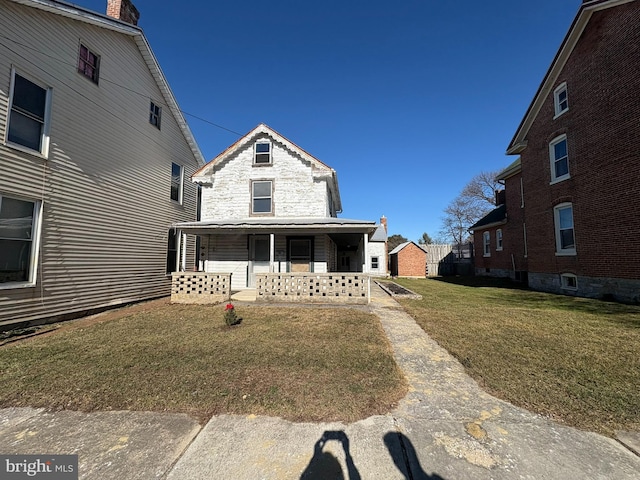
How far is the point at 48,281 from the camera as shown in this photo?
294 inches

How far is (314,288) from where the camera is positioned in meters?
9.99

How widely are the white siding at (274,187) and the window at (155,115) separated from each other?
3.00 meters

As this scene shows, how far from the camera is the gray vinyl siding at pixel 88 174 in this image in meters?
7.00

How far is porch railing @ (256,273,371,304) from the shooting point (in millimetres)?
9844

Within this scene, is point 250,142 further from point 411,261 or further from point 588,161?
point 411,261

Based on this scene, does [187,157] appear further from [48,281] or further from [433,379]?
[433,379]

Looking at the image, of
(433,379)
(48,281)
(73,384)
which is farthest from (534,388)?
(48,281)

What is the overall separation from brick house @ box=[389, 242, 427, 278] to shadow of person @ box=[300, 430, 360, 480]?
2453 centimetres

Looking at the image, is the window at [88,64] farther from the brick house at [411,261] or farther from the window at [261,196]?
the brick house at [411,261]

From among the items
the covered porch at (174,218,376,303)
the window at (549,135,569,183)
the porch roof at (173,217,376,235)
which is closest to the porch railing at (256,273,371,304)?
the covered porch at (174,218,376,303)

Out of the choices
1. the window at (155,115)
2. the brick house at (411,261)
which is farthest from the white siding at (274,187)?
the brick house at (411,261)

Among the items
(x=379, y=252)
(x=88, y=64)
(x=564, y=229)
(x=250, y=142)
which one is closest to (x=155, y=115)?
(x=88, y=64)

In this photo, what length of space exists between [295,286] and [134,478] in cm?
797

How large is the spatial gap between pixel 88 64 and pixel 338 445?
12423mm
